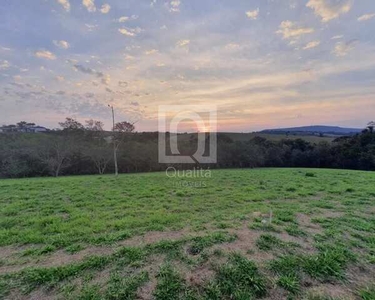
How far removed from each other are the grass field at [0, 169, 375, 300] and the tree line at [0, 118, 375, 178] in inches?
617

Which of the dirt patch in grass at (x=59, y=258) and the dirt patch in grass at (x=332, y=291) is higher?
the dirt patch in grass at (x=59, y=258)

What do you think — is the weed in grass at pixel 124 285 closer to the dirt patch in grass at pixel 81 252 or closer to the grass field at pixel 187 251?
the grass field at pixel 187 251

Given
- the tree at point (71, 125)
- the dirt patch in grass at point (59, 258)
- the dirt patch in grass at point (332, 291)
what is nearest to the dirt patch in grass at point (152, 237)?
the dirt patch in grass at point (59, 258)

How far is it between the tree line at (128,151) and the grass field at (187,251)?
15.7 meters

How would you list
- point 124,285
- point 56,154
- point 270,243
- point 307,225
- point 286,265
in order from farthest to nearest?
point 56,154 < point 307,225 < point 270,243 < point 286,265 < point 124,285

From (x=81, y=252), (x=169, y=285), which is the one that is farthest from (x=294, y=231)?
(x=81, y=252)

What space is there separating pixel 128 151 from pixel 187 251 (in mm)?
25355

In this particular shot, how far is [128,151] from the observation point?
2702 cm

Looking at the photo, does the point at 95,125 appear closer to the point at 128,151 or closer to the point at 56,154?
the point at 128,151

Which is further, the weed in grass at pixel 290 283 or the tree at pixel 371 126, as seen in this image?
the tree at pixel 371 126

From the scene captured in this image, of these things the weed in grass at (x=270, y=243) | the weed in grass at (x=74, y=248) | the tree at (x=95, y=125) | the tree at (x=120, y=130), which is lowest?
the weed in grass at (x=74, y=248)

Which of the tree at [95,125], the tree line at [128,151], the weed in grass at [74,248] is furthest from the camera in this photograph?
the tree line at [128,151]

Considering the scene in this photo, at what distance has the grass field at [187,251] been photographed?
2.29 metres

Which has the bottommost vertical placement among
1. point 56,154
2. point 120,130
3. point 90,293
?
point 56,154
